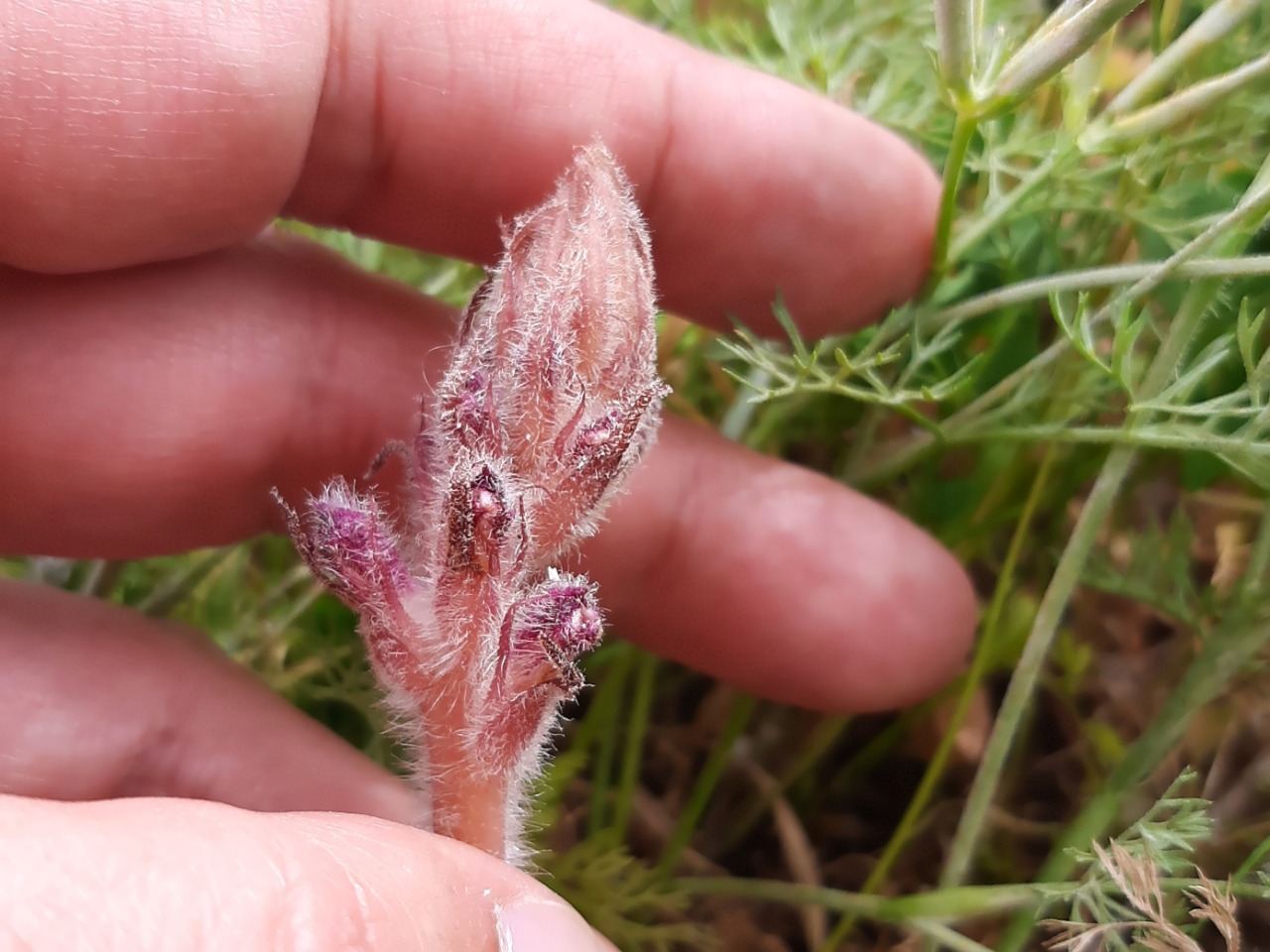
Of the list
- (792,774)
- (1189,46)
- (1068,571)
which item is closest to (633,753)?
(792,774)

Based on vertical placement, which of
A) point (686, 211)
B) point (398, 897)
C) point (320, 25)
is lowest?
point (398, 897)

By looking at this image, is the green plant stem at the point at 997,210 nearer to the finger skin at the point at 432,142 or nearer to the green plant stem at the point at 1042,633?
the finger skin at the point at 432,142

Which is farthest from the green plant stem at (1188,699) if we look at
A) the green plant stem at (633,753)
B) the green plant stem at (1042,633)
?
the green plant stem at (633,753)

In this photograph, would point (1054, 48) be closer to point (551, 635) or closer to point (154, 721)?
point (551, 635)

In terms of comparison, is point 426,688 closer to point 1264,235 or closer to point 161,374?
point 161,374

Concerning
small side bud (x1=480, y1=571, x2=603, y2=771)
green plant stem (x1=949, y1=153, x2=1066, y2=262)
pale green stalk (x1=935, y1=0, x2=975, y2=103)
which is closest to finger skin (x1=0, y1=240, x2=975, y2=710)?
green plant stem (x1=949, y1=153, x2=1066, y2=262)

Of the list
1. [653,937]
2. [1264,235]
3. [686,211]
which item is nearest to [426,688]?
[653,937]

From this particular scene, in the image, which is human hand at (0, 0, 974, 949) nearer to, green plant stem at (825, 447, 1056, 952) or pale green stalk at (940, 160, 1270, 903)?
green plant stem at (825, 447, 1056, 952)
